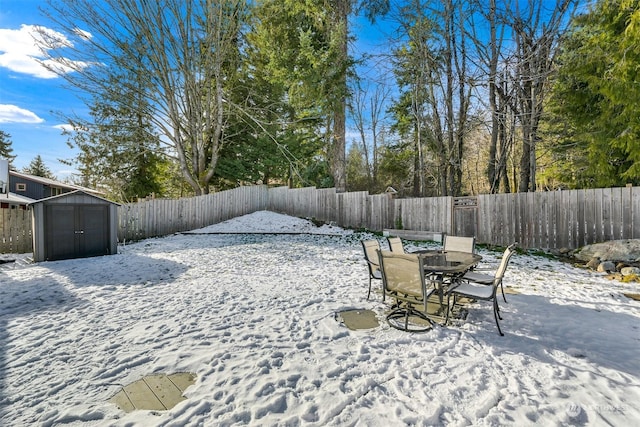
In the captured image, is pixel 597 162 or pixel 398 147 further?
pixel 398 147

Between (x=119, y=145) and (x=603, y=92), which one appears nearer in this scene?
(x=603, y=92)

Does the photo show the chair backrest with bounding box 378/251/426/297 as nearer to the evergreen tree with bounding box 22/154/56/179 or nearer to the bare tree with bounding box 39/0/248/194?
the bare tree with bounding box 39/0/248/194

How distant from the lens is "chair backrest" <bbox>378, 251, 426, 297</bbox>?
314 centimetres

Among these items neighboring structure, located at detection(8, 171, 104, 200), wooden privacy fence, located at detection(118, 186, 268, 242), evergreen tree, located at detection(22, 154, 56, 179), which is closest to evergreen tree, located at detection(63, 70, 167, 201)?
wooden privacy fence, located at detection(118, 186, 268, 242)

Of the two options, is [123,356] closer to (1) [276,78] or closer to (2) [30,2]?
(1) [276,78]

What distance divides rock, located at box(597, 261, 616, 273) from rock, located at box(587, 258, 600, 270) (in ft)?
0.41

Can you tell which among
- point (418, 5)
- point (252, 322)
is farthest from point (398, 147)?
point (252, 322)

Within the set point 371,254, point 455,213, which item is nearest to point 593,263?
point 455,213

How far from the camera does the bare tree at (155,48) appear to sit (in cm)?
1287

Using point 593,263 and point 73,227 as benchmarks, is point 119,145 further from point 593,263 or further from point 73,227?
point 593,263

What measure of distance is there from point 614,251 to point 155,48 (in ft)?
57.9

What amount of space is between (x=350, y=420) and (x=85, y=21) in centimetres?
1847

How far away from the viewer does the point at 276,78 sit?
13289 mm

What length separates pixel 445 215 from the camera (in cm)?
960
